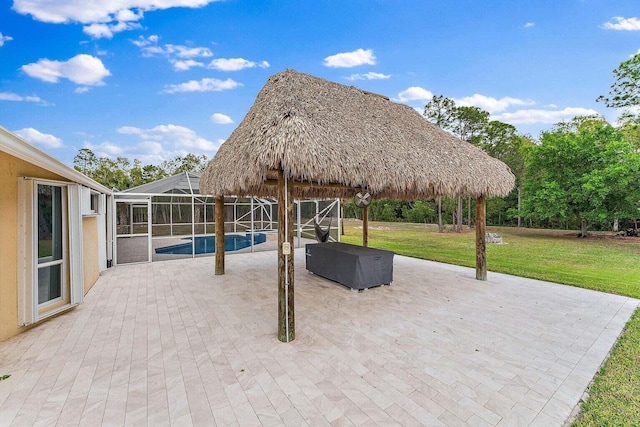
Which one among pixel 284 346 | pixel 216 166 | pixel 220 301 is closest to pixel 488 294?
pixel 284 346

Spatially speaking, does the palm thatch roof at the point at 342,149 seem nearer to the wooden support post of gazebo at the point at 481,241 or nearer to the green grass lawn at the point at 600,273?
the wooden support post of gazebo at the point at 481,241

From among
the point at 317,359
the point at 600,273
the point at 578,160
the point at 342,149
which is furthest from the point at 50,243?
the point at 578,160

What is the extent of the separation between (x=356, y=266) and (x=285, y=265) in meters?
2.22

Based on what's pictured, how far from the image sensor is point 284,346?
128 inches

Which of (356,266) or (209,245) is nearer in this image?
(356,266)

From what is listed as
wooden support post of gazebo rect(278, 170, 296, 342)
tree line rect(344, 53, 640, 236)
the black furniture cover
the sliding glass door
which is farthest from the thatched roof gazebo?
tree line rect(344, 53, 640, 236)

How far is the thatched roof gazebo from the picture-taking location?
3473 millimetres

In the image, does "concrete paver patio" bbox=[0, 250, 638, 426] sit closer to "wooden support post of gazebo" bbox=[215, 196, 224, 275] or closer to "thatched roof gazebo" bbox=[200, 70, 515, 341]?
"thatched roof gazebo" bbox=[200, 70, 515, 341]

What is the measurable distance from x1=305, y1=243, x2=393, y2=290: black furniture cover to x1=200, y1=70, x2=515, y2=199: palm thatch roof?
143cm

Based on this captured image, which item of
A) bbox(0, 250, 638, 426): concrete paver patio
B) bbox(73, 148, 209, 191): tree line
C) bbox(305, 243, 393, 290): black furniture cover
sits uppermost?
bbox(73, 148, 209, 191): tree line

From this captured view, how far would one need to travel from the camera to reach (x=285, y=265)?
3537mm

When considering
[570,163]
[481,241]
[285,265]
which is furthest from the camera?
[570,163]

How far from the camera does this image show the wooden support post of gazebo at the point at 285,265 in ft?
11.3

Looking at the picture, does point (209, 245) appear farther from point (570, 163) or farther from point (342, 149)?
point (570, 163)
